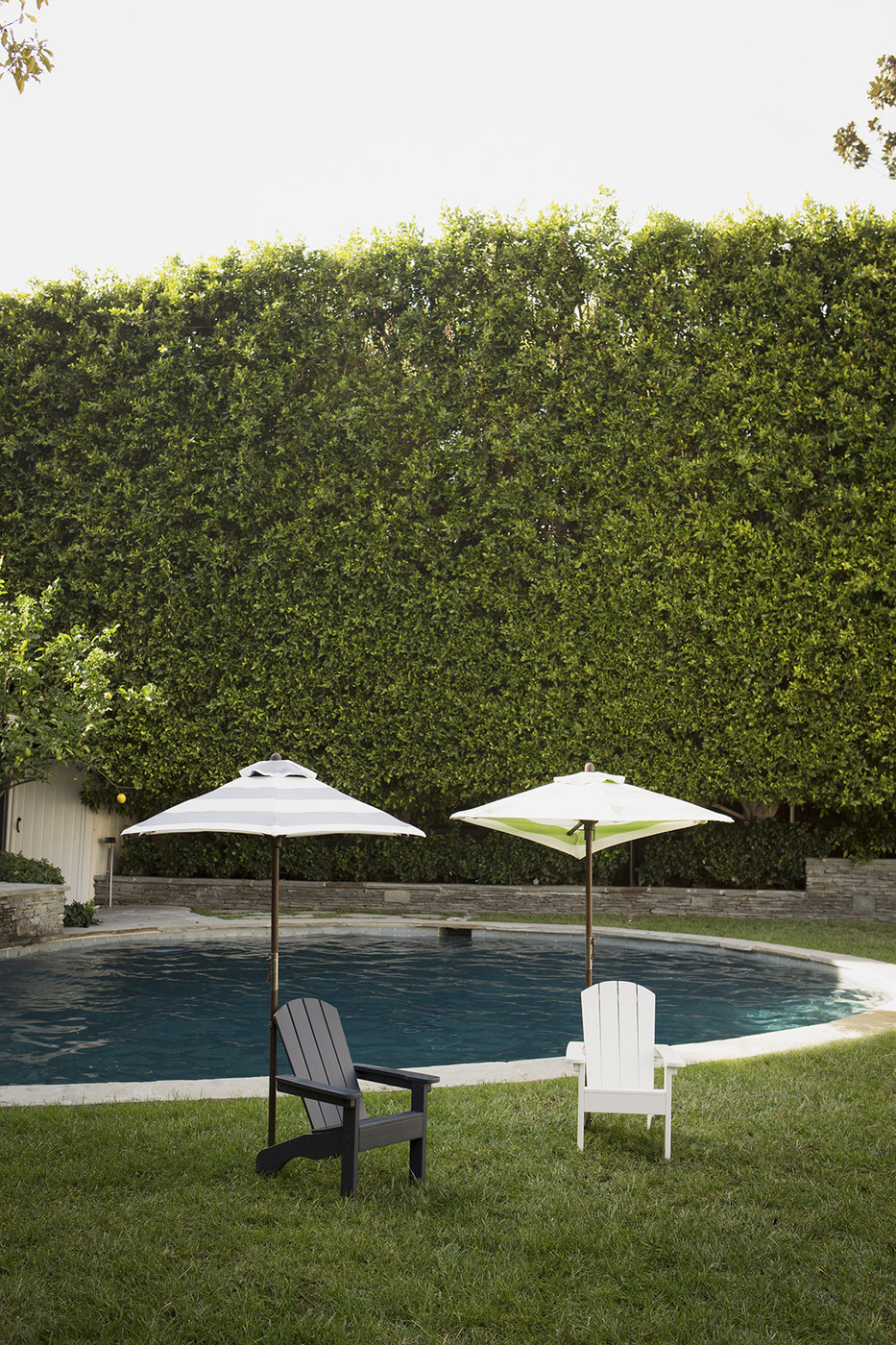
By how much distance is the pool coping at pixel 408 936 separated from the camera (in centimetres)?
659

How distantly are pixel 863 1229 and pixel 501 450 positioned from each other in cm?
1372

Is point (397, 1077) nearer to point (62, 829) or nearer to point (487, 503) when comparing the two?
point (487, 503)

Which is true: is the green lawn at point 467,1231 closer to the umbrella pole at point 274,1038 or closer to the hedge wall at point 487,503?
the umbrella pole at point 274,1038

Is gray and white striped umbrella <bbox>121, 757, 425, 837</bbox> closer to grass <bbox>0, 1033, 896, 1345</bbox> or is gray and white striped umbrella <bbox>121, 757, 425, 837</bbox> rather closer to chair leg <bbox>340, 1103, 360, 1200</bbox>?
chair leg <bbox>340, 1103, 360, 1200</bbox>

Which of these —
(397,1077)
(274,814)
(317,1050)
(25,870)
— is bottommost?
(397,1077)

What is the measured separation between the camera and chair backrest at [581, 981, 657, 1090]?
5.96 meters

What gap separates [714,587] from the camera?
16.0m

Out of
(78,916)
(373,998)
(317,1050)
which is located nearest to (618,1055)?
(317,1050)

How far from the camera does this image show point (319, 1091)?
495 centimetres

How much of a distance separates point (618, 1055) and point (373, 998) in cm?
582

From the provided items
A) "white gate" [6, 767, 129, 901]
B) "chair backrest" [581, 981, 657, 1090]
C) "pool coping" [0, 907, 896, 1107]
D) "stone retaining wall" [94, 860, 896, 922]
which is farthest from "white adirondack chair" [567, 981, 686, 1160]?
"white gate" [6, 767, 129, 901]

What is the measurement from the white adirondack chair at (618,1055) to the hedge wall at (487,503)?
10.4 m

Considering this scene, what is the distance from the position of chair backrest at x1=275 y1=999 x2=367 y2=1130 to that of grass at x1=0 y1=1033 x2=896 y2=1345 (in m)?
0.32

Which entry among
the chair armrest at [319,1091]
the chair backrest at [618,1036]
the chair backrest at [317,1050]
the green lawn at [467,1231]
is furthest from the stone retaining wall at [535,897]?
the chair armrest at [319,1091]
